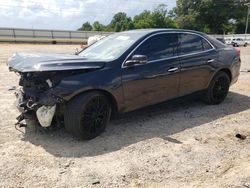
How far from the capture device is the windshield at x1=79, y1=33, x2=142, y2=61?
5.33m

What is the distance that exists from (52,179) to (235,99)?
5.17 meters

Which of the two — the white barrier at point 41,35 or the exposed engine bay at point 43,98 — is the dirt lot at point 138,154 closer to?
the exposed engine bay at point 43,98

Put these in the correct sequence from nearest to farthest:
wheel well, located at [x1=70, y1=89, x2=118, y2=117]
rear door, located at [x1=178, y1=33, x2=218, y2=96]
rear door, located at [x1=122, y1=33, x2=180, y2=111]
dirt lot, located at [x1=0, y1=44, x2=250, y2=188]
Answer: dirt lot, located at [x1=0, y1=44, x2=250, y2=188] → wheel well, located at [x1=70, y1=89, x2=118, y2=117] → rear door, located at [x1=122, y1=33, x2=180, y2=111] → rear door, located at [x1=178, y1=33, x2=218, y2=96]

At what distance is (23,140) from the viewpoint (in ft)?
15.9

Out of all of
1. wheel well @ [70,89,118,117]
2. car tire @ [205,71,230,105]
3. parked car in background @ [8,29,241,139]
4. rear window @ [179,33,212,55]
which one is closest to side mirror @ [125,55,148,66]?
parked car in background @ [8,29,241,139]

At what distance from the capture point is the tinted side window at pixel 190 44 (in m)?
6.14

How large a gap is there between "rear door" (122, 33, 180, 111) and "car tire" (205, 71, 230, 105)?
113 centimetres

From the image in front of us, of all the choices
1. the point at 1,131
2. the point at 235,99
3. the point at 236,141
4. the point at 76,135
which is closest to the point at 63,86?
the point at 76,135

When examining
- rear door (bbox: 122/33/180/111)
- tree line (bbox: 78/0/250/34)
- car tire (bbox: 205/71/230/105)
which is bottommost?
car tire (bbox: 205/71/230/105)

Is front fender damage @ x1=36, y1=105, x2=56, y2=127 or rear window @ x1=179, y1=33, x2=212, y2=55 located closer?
front fender damage @ x1=36, y1=105, x2=56, y2=127

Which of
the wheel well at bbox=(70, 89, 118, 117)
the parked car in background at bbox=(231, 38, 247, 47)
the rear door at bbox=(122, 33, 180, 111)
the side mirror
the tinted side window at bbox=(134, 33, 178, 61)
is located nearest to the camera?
the wheel well at bbox=(70, 89, 118, 117)

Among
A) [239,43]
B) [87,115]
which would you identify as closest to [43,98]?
[87,115]

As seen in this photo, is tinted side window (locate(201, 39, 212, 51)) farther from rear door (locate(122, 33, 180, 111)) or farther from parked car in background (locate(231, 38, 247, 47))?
parked car in background (locate(231, 38, 247, 47))

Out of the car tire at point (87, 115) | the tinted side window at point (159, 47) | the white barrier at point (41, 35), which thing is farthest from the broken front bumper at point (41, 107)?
the white barrier at point (41, 35)
